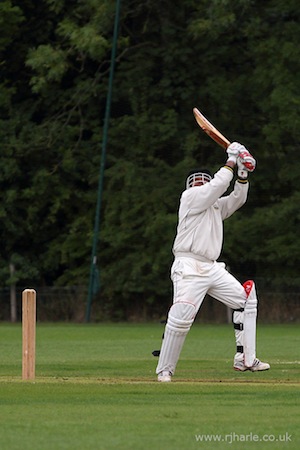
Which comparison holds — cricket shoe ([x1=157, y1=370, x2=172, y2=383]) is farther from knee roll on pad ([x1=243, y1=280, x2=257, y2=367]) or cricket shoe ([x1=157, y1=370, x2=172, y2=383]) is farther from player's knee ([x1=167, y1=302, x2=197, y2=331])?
knee roll on pad ([x1=243, y1=280, x2=257, y2=367])

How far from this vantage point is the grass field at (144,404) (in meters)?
8.89

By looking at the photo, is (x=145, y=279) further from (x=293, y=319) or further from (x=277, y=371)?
(x=277, y=371)

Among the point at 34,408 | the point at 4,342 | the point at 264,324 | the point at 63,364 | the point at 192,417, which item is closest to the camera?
the point at 192,417

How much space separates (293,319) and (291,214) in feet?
8.46

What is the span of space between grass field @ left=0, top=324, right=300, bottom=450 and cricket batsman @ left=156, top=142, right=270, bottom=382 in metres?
0.37

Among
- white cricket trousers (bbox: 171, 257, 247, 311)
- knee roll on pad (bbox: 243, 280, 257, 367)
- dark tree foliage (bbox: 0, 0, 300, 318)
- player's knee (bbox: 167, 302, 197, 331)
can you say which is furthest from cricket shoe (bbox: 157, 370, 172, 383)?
dark tree foliage (bbox: 0, 0, 300, 318)

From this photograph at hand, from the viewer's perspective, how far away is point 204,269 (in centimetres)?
1405

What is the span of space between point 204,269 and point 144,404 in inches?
125

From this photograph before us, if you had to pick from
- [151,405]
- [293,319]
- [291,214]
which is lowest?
[293,319]

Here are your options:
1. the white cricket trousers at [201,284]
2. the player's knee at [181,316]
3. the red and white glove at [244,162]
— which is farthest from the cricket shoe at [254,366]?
the red and white glove at [244,162]

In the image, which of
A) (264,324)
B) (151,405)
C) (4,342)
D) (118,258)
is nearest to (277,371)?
(151,405)

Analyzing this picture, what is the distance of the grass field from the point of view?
29.2 ft

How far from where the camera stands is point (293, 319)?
3422 centimetres

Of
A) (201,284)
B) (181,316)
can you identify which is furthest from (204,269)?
(181,316)
